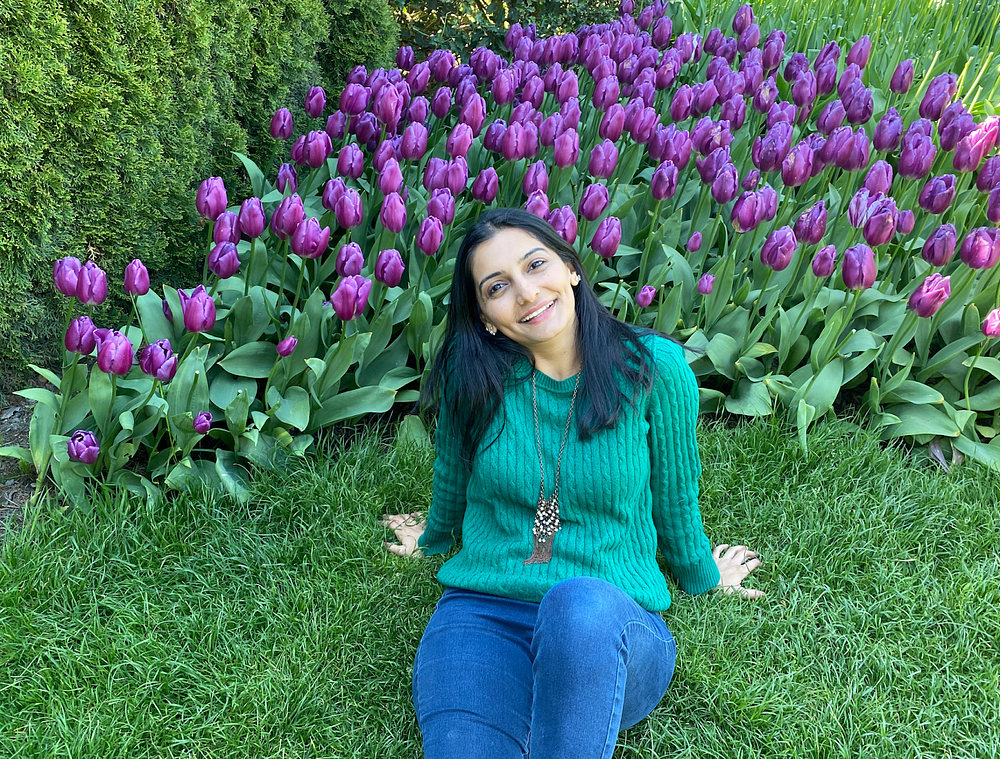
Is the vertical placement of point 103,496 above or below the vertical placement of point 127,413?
below

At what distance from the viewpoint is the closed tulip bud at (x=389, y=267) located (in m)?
2.76

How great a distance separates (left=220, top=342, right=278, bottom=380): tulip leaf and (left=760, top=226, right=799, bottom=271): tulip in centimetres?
164

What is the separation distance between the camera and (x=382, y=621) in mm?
2410

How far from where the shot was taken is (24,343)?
3.01 m

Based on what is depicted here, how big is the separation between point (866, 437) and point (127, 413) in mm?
2301

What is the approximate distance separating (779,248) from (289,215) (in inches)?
60.0

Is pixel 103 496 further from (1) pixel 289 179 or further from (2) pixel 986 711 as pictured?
(2) pixel 986 711

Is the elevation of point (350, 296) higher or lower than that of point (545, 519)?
higher

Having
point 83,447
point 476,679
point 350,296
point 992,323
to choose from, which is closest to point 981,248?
point 992,323

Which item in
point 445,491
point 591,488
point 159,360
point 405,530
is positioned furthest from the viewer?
point 405,530

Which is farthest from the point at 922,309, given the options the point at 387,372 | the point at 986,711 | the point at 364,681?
the point at 364,681

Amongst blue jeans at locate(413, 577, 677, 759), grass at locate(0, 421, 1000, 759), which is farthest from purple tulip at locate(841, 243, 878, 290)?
blue jeans at locate(413, 577, 677, 759)

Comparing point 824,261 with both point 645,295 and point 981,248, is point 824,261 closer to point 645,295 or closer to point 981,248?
point 981,248

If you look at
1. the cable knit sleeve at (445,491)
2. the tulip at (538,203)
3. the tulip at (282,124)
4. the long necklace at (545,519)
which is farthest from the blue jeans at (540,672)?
the tulip at (282,124)
